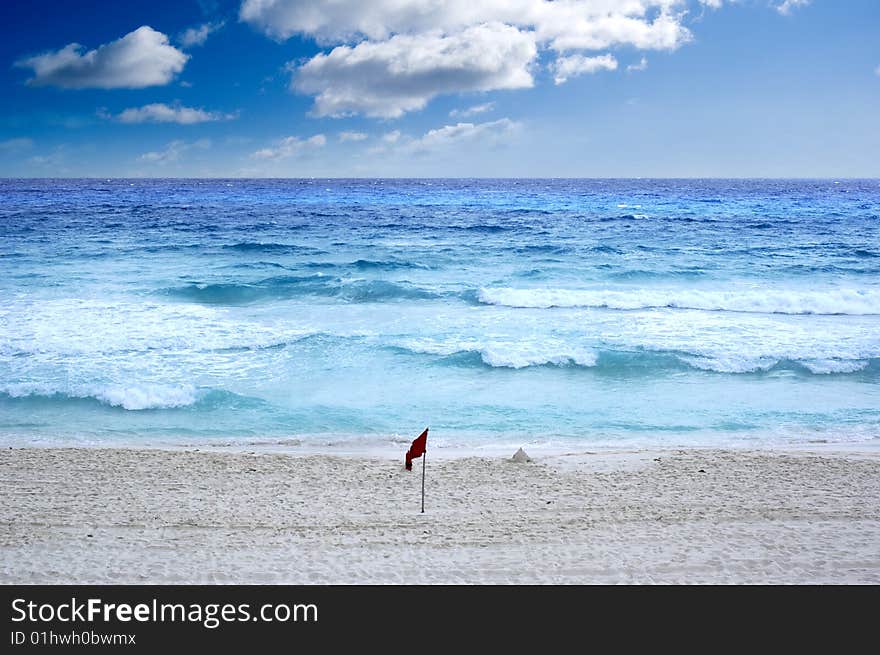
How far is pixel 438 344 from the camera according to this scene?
1630 cm

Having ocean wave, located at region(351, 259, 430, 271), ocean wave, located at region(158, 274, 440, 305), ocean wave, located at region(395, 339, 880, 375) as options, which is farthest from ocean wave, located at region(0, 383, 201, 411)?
ocean wave, located at region(351, 259, 430, 271)

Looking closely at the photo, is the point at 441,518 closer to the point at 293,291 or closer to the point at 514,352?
the point at 514,352

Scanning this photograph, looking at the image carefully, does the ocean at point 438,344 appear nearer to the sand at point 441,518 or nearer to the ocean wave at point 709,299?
the ocean wave at point 709,299

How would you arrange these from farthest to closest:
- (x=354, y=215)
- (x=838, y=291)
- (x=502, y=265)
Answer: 1. (x=354, y=215)
2. (x=502, y=265)
3. (x=838, y=291)

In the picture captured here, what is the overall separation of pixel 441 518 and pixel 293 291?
17.8m

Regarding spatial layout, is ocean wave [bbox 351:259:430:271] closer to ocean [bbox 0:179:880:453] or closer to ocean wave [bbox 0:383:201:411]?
ocean [bbox 0:179:880:453]

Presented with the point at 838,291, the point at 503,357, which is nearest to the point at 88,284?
the point at 503,357

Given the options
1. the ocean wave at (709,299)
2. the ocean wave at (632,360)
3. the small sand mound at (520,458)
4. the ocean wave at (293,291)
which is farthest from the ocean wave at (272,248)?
the small sand mound at (520,458)

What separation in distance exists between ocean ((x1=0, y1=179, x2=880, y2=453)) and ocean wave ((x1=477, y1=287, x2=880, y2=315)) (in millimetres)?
118

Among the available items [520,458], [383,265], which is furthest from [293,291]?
[520,458]
